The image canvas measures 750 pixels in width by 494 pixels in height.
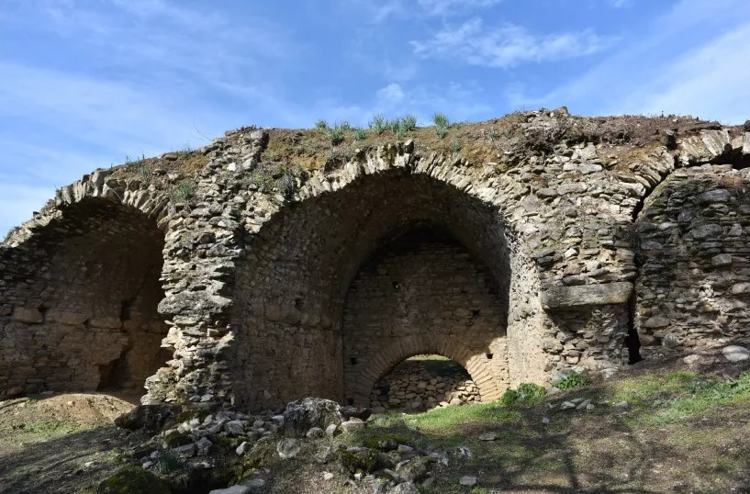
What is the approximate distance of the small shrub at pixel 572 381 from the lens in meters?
6.43

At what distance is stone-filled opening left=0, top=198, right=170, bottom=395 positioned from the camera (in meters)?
9.59

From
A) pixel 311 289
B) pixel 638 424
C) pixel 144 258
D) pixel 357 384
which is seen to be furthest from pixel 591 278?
pixel 144 258

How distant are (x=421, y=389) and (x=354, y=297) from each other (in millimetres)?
2284

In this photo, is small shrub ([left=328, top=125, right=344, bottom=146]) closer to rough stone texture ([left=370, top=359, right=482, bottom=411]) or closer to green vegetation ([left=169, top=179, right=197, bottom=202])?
green vegetation ([left=169, top=179, right=197, bottom=202])

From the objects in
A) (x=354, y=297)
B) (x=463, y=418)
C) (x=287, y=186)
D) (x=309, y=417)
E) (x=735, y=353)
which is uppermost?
(x=287, y=186)

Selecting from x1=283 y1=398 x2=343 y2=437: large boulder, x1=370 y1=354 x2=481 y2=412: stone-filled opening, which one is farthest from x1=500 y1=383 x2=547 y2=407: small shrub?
x1=370 y1=354 x2=481 y2=412: stone-filled opening

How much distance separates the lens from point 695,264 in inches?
253

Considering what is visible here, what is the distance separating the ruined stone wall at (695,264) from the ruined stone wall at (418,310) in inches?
148

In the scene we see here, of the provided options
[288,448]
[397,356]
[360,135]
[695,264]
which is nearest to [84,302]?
[397,356]

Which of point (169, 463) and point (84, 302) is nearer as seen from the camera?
point (169, 463)

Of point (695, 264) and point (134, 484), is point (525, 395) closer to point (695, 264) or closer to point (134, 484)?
point (695, 264)

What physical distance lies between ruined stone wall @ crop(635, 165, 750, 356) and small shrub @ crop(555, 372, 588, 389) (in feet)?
2.75

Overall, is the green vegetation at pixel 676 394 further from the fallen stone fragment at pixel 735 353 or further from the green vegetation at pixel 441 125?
the green vegetation at pixel 441 125

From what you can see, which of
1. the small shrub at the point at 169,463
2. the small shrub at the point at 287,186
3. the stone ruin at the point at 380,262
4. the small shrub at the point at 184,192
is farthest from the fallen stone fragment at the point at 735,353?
the small shrub at the point at 184,192
